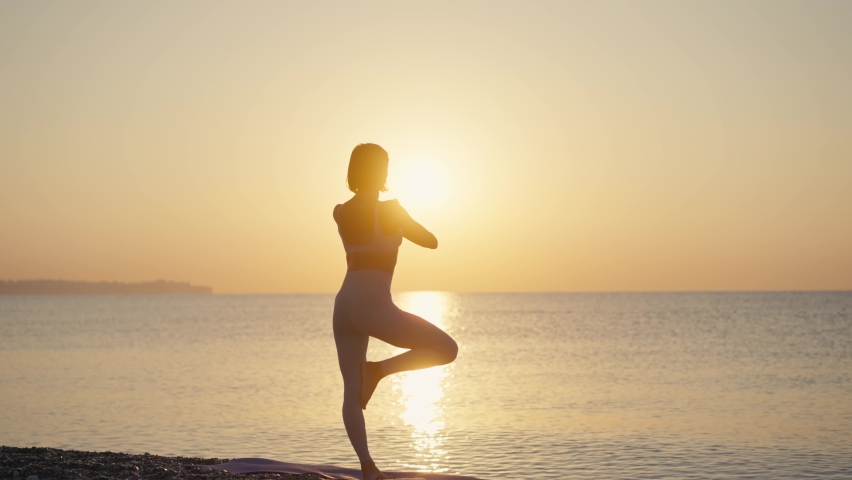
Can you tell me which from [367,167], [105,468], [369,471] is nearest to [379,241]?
[367,167]

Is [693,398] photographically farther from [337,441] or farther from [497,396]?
[337,441]

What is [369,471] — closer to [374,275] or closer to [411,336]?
[411,336]

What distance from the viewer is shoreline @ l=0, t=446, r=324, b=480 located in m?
7.89

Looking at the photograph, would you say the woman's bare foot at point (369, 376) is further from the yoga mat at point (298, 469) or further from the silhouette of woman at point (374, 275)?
the yoga mat at point (298, 469)

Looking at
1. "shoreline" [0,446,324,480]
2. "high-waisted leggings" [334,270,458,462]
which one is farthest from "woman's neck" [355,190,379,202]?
"shoreline" [0,446,324,480]

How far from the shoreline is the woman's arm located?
260cm

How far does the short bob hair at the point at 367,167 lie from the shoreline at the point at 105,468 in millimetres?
2772

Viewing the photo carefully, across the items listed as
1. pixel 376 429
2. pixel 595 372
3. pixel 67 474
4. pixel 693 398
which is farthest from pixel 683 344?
pixel 67 474

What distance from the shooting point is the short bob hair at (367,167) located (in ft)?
21.7

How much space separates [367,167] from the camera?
6.61 meters

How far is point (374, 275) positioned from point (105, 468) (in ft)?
12.9

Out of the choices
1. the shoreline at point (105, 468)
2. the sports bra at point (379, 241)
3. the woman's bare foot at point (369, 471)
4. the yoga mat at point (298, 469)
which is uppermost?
the sports bra at point (379, 241)

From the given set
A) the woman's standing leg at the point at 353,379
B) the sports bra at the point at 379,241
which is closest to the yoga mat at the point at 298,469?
the woman's standing leg at the point at 353,379

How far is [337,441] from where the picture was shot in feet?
47.0
